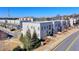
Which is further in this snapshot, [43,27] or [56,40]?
[56,40]

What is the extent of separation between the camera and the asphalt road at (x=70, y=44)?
367 cm

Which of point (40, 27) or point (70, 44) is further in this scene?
point (70, 44)

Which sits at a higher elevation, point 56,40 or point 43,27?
point 43,27

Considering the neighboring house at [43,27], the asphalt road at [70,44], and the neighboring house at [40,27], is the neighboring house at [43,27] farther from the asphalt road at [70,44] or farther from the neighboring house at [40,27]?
the asphalt road at [70,44]

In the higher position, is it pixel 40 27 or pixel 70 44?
pixel 40 27

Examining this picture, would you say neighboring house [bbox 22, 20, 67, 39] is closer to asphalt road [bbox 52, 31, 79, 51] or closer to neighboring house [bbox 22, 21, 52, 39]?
neighboring house [bbox 22, 21, 52, 39]

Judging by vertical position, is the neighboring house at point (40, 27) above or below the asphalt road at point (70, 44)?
above

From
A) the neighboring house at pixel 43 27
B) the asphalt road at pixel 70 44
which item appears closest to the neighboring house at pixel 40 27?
the neighboring house at pixel 43 27

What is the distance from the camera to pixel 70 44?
3729 millimetres

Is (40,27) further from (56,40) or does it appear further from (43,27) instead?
Result: (56,40)

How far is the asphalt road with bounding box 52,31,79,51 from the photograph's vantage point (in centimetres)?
367

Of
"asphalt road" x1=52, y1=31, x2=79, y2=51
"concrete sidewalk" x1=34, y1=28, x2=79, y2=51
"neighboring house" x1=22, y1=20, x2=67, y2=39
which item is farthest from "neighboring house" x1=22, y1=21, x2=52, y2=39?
"asphalt road" x1=52, y1=31, x2=79, y2=51

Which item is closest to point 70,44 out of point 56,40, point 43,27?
point 56,40
